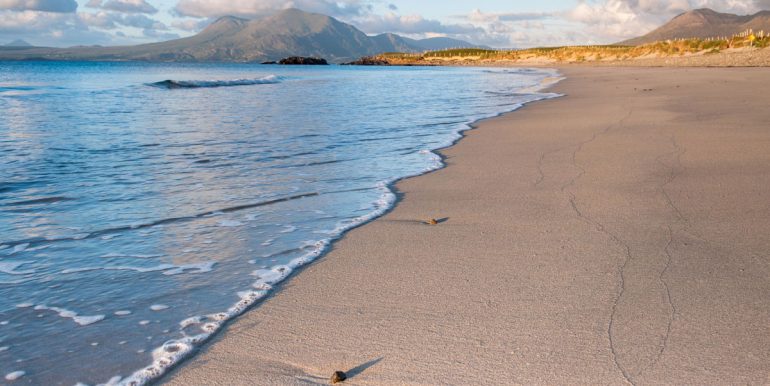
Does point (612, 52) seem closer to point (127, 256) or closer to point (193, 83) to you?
point (193, 83)

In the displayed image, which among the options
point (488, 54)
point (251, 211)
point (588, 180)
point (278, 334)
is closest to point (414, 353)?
point (278, 334)

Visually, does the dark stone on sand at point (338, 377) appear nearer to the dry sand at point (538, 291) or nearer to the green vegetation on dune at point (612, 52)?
the dry sand at point (538, 291)

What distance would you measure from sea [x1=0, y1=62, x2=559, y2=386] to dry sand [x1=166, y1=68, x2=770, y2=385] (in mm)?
289

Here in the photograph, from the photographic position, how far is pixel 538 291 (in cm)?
327

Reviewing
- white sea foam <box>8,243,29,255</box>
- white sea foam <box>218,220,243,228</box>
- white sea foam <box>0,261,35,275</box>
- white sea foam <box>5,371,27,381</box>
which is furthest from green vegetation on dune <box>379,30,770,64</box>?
white sea foam <box>5,371,27,381</box>

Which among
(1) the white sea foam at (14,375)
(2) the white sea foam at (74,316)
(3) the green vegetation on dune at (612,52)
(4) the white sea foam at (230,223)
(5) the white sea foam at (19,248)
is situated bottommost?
(1) the white sea foam at (14,375)

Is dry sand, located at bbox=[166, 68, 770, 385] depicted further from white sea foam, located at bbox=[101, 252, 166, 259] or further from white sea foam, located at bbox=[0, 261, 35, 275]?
white sea foam, located at bbox=[0, 261, 35, 275]

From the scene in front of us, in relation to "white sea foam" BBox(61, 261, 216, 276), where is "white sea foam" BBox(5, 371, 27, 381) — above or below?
below

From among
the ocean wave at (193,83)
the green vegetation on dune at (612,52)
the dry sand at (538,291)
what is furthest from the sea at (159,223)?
the green vegetation on dune at (612,52)

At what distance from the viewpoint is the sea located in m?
2.89

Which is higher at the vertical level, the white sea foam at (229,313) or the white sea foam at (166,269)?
the white sea foam at (166,269)

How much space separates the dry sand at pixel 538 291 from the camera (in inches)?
98.7

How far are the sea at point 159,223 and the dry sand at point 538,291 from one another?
0.95 ft

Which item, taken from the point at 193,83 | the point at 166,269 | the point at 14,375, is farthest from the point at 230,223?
the point at 193,83
